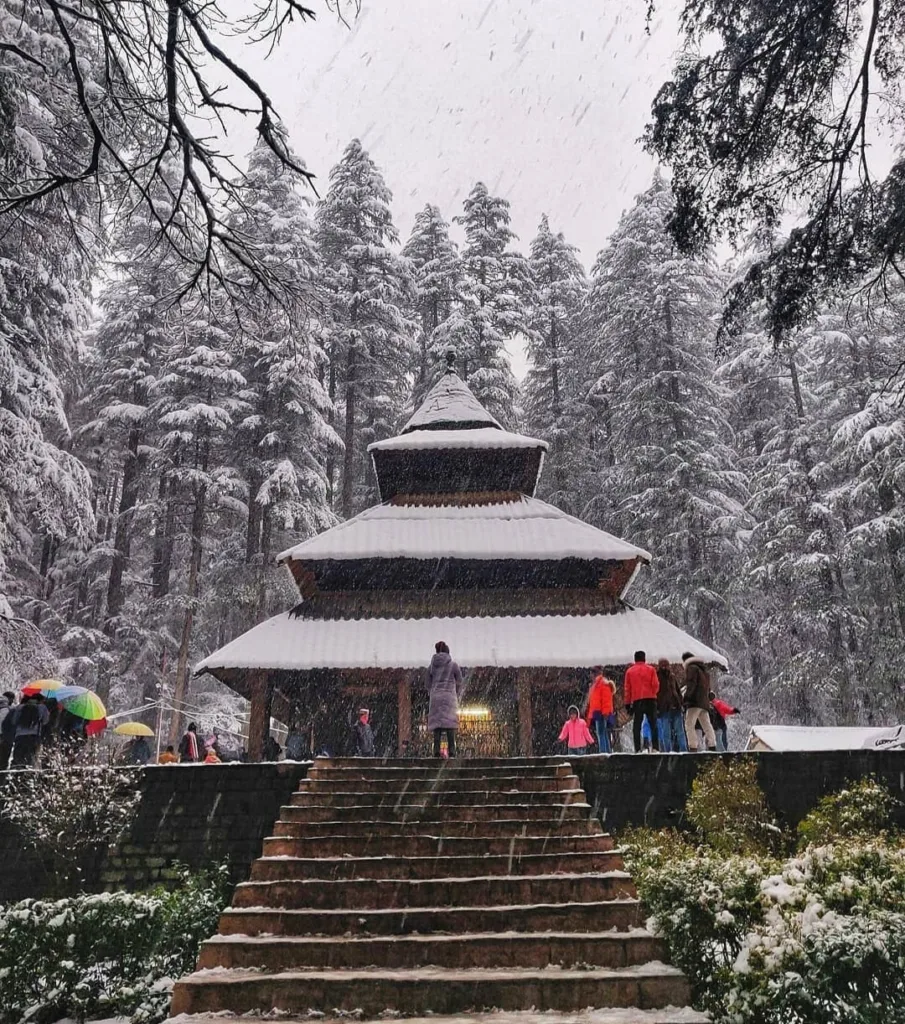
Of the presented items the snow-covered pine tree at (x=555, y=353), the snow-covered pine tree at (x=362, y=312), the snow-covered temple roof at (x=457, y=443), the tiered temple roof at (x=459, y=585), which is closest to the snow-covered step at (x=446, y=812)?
the tiered temple roof at (x=459, y=585)

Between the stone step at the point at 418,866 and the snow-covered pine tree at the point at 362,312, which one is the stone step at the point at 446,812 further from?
the snow-covered pine tree at the point at 362,312

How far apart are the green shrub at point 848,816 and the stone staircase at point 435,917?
2.57 metres

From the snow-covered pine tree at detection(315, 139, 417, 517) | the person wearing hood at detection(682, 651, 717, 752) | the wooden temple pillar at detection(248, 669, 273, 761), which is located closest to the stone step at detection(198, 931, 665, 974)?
the person wearing hood at detection(682, 651, 717, 752)

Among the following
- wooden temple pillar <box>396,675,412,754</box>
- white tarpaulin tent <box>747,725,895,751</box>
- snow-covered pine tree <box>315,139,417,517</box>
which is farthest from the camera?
snow-covered pine tree <box>315,139,417,517</box>

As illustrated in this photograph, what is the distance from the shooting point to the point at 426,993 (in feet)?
17.1

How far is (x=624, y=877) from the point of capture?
672cm

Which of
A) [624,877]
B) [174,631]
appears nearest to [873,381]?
[624,877]

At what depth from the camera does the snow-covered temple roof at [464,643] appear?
1334cm

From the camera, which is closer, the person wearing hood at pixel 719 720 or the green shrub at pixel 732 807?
the green shrub at pixel 732 807

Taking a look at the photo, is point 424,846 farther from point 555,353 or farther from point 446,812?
point 555,353

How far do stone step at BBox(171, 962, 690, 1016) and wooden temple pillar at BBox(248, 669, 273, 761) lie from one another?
8.96 m

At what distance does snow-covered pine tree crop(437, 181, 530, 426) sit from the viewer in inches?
1132

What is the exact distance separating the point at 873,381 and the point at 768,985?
68.8 ft

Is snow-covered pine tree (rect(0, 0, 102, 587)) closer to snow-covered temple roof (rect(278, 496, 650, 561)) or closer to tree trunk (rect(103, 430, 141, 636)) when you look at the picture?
snow-covered temple roof (rect(278, 496, 650, 561))
